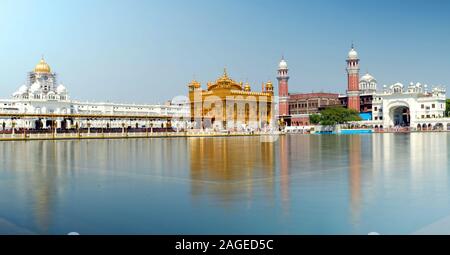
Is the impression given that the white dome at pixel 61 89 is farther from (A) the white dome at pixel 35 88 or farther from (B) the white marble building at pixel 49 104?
(A) the white dome at pixel 35 88

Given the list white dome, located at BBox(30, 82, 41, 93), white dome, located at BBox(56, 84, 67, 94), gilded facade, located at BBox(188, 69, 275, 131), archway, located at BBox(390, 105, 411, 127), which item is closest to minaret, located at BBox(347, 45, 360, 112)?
archway, located at BBox(390, 105, 411, 127)

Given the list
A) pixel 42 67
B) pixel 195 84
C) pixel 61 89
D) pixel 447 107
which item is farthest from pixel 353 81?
pixel 42 67

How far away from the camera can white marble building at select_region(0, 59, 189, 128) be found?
157ft

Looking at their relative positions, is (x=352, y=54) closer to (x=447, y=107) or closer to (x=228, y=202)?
(x=447, y=107)

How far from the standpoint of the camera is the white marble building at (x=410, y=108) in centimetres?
5362

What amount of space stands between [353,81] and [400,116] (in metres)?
8.40

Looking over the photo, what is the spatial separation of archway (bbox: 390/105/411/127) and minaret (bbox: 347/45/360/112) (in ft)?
19.5

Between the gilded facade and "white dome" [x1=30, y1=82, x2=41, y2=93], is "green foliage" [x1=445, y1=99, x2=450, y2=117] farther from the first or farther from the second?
"white dome" [x1=30, y1=82, x2=41, y2=93]

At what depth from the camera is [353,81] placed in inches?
2547

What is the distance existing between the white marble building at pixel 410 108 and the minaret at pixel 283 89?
15.1 m

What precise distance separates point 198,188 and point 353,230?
269cm

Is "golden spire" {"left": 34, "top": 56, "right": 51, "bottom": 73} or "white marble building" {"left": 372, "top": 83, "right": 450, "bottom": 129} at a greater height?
"golden spire" {"left": 34, "top": 56, "right": 51, "bottom": 73}

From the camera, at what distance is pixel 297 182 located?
641cm

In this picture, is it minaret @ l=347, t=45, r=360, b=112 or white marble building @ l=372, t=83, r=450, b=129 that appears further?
minaret @ l=347, t=45, r=360, b=112
